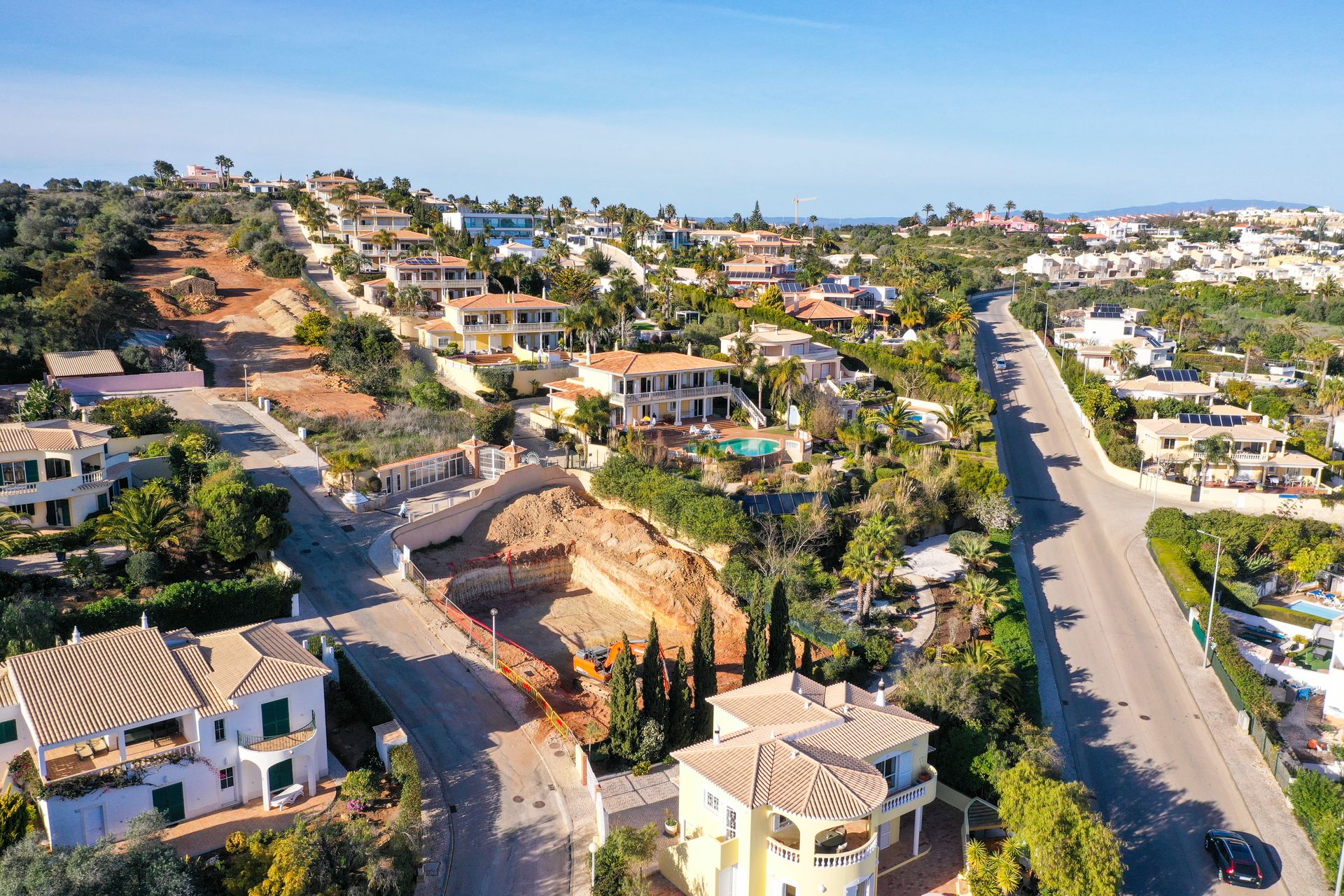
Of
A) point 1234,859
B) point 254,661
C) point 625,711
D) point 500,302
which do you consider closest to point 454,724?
point 625,711

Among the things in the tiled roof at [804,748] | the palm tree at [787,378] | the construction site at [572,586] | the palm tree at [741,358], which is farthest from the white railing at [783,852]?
the palm tree at [741,358]

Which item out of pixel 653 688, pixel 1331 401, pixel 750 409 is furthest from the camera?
pixel 1331 401

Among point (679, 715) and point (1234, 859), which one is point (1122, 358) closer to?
point (1234, 859)

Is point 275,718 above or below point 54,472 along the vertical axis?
below

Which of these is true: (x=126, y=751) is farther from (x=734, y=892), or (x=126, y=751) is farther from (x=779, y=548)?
(x=779, y=548)

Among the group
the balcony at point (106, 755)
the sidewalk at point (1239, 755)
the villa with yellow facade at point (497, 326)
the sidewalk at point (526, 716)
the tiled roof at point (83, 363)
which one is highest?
the villa with yellow facade at point (497, 326)

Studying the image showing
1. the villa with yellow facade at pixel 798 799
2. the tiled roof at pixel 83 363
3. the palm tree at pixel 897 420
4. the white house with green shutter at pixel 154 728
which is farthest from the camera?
the palm tree at pixel 897 420

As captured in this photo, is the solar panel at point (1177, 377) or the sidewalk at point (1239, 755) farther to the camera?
the solar panel at point (1177, 377)

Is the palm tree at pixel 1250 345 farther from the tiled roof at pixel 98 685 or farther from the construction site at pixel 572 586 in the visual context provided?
the tiled roof at pixel 98 685
